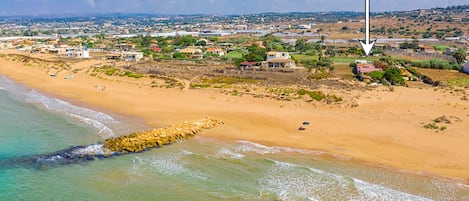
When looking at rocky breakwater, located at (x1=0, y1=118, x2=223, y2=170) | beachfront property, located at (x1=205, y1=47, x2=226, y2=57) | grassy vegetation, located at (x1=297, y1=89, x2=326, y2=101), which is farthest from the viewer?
beachfront property, located at (x1=205, y1=47, x2=226, y2=57)

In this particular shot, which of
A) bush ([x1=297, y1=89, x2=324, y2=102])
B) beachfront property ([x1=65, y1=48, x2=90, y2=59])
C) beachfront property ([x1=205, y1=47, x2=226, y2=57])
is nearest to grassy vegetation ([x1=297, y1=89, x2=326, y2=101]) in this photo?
bush ([x1=297, y1=89, x2=324, y2=102])

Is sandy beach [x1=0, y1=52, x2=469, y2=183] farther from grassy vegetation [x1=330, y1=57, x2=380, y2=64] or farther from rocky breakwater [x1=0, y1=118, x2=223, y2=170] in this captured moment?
grassy vegetation [x1=330, y1=57, x2=380, y2=64]

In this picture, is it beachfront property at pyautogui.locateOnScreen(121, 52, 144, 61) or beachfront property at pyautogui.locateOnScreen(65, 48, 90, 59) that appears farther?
beachfront property at pyautogui.locateOnScreen(65, 48, 90, 59)

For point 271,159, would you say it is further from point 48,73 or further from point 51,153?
point 48,73

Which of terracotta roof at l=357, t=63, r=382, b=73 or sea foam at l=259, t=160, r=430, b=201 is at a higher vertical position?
terracotta roof at l=357, t=63, r=382, b=73

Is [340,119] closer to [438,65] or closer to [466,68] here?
[466,68]

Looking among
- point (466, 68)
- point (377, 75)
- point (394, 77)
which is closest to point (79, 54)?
point (377, 75)

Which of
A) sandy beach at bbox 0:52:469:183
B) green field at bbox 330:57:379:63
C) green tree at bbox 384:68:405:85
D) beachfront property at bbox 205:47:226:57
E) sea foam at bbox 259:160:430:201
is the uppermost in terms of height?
beachfront property at bbox 205:47:226:57
